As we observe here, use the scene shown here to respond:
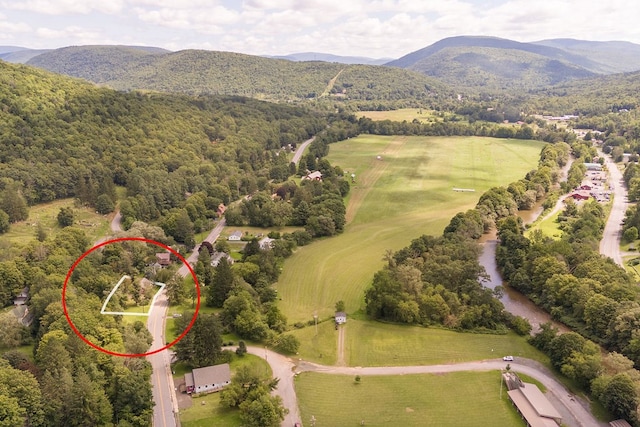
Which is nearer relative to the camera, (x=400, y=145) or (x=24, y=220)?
(x=24, y=220)

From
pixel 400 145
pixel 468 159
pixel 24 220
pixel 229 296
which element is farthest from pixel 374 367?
pixel 400 145

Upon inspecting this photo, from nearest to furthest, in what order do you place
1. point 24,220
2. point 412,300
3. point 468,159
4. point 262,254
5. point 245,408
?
point 245,408 < point 412,300 < point 262,254 < point 24,220 < point 468,159

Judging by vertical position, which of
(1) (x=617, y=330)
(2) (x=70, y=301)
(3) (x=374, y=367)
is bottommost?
(3) (x=374, y=367)

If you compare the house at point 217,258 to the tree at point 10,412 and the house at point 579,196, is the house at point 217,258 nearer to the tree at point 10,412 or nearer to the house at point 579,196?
the tree at point 10,412

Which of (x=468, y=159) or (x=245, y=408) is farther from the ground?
(x=468, y=159)

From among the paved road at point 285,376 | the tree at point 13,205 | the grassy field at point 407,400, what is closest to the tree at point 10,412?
the paved road at point 285,376

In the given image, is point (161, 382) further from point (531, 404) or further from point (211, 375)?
point (531, 404)

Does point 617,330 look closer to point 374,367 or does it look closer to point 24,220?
point 374,367
